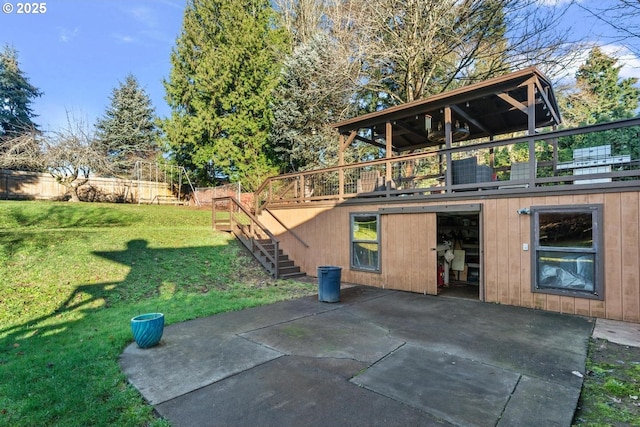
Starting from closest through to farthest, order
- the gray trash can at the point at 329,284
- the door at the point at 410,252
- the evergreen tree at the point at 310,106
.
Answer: the gray trash can at the point at 329,284 → the door at the point at 410,252 → the evergreen tree at the point at 310,106

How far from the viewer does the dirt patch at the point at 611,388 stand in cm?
257

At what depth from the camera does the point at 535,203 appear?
5.92 metres

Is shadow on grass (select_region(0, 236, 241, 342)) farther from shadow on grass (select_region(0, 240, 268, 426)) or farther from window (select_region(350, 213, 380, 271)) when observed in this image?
window (select_region(350, 213, 380, 271))

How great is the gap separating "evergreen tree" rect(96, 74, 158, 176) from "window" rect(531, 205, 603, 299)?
83.3 ft

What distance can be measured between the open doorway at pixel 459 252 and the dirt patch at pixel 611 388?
4.10m

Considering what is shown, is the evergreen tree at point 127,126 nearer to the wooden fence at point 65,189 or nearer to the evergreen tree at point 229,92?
the evergreen tree at point 229,92

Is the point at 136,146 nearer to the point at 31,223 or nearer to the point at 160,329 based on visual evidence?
the point at 31,223

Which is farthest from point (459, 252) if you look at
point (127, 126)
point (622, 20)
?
point (127, 126)

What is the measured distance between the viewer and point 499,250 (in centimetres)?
632

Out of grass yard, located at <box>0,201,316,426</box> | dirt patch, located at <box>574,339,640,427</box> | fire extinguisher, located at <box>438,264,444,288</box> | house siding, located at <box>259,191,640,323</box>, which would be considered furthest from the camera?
fire extinguisher, located at <box>438,264,444,288</box>

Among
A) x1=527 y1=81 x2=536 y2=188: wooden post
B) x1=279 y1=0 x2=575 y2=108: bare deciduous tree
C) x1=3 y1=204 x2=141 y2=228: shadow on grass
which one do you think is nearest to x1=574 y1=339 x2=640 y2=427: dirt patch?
x1=527 y1=81 x2=536 y2=188: wooden post

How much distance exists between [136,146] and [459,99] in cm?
2449

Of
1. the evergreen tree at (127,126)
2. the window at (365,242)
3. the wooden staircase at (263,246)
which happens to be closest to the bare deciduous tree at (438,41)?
the window at (365,242)

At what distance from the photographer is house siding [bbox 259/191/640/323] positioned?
5121mm
